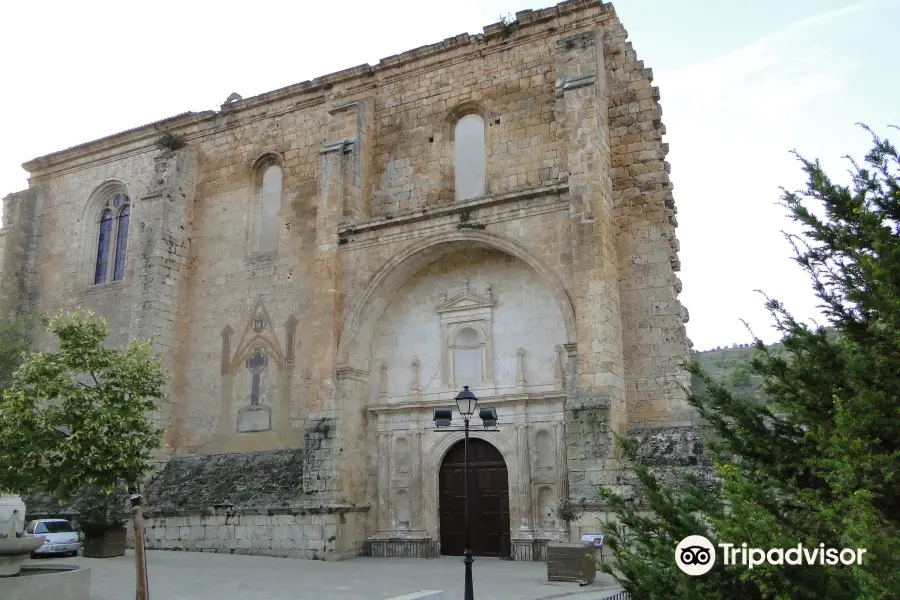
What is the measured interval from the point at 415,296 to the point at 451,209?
7.73 ft

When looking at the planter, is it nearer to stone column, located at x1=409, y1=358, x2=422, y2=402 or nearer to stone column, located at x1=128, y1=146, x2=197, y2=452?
stone column, located at x1=128, y1=146, x2=197, y2=452

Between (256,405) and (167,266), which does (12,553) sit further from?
(167,266)

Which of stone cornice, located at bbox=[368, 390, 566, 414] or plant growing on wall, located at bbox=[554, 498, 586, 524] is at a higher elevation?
stone cornice, located at bbox=[368, 390, 566, 414]

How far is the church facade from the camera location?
44.9 feet

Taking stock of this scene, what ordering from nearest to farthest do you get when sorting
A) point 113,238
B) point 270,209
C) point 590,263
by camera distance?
point 590,263
point 270,209
point 113,238

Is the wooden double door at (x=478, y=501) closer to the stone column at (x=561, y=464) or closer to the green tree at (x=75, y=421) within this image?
the stone column at (x=561, y=464)

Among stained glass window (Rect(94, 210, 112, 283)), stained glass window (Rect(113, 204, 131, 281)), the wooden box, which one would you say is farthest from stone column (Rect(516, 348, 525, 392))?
stained glass window (Rect(94, 210, 112, 283))

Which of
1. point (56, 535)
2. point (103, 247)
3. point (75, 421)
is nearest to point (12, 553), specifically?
point (75, 421)

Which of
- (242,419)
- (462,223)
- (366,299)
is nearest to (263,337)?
(242,419)

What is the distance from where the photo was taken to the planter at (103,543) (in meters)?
14.9

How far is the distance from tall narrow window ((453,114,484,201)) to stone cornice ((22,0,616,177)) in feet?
5.48

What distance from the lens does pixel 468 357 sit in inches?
616

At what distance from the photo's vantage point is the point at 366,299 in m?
15.7

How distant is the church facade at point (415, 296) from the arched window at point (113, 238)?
1359 mm
